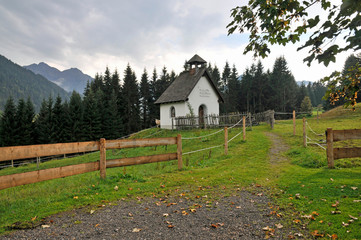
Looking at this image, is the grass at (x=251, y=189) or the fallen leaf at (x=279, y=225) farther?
the grass at (x=251, y=189)

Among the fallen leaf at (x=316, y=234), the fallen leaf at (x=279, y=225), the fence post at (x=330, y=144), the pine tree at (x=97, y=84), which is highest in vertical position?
the pine tree at (x=97, y=84)

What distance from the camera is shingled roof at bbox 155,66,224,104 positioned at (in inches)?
1045

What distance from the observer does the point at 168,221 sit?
3.94 m

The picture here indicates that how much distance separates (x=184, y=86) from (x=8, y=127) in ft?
89.7

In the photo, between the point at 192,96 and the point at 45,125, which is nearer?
the point at 192,96

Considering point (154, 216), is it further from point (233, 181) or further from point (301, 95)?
point (301, 95)

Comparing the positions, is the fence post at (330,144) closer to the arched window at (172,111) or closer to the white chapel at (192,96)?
the white chapel at (192,96)

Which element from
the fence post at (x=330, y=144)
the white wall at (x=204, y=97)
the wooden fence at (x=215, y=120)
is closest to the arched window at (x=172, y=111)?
the wooden fence at (x=215, y=120)

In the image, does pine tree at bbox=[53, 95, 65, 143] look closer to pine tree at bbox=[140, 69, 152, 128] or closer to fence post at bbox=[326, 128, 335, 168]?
pine tree at bbox=[140, 69, 152, 128]

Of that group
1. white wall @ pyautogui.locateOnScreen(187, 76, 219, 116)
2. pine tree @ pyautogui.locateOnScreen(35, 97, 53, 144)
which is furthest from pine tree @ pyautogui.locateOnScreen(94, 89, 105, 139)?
white wall @ pyautogui.locateOnScreen(187, 76, 219, 116)

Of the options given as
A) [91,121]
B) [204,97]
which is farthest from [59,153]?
[91,121]

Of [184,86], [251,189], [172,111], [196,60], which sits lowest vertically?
[251,189]

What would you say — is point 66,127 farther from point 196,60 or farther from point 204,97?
point 196,60

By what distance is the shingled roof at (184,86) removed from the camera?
87.0 feet
